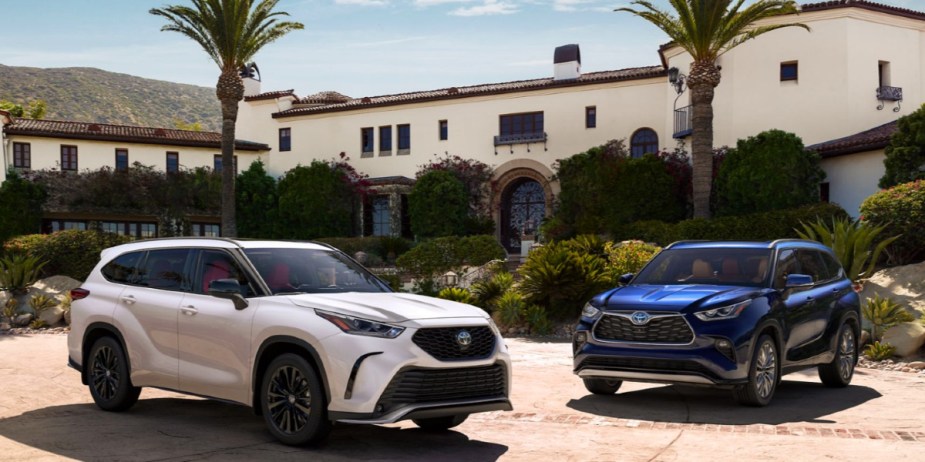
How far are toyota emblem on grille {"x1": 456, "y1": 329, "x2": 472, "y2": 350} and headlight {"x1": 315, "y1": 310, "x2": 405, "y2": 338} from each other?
1.71 feet

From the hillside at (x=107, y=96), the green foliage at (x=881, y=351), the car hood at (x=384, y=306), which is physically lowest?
the green foliage at (x=881, y=351)

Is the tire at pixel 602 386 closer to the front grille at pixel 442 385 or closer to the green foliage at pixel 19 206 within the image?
the front grille at pixel 442 385

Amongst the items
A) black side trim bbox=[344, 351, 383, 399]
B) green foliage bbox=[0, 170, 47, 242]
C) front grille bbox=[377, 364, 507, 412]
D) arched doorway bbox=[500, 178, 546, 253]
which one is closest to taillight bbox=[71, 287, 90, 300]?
black side trim bbox=[344, 351, 383, 399]

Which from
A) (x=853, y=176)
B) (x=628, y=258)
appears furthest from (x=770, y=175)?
(x=628, y=258)

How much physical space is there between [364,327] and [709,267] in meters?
5.45

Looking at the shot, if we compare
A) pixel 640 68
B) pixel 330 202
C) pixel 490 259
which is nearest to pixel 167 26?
pixel 330 202

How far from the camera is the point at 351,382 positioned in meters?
7.41

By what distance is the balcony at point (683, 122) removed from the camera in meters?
36.2

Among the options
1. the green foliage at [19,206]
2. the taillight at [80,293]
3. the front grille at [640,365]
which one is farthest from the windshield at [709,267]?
the green foliage at [19,206]

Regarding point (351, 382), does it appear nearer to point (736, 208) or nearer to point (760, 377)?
point (760, 377)

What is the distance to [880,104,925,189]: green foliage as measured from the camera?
26375mm

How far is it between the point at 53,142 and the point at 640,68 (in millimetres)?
27233

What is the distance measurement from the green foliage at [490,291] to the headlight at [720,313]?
1123cm

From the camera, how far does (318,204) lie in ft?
145
